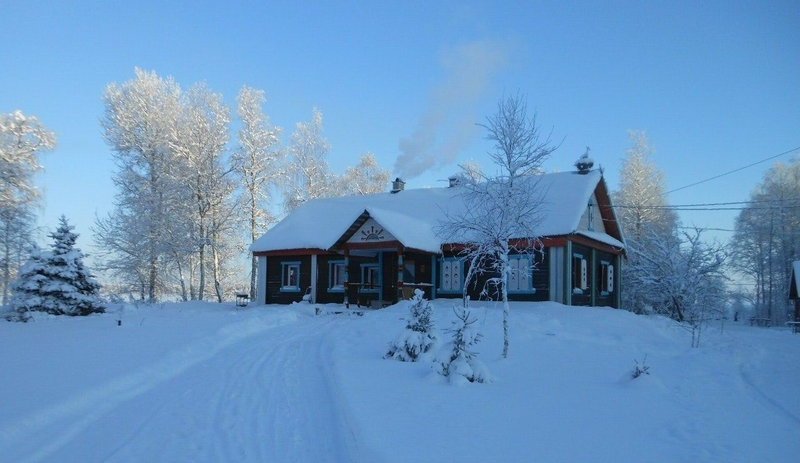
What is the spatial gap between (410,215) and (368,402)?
19.8m

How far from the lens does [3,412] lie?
21.3 feet

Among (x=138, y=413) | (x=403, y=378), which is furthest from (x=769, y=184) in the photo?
(x=138, y=413)

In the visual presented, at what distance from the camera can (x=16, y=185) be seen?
22.3 m

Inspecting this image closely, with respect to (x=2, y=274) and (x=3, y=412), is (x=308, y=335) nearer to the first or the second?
(x=3, y=412)

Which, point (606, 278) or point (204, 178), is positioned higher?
point (204, 178)

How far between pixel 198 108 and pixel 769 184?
40.3 m

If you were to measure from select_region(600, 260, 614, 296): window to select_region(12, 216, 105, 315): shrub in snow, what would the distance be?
69.8ft

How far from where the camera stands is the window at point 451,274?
944 inches

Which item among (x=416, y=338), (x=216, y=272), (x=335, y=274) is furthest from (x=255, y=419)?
(x=216, y=272)

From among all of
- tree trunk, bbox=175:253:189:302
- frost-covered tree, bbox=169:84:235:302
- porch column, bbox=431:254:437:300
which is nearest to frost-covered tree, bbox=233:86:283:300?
frost-covered tree, bbox=169:84:235:302

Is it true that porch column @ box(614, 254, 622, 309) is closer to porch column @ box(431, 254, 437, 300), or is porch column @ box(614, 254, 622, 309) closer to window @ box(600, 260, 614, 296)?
window @ box(600, 260, 614, 296)

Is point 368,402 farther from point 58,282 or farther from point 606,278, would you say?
point 606,278

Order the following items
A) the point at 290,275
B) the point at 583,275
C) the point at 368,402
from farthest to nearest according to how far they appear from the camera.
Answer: the point at 290,275 < the point at 583,275 < the point at 368,402

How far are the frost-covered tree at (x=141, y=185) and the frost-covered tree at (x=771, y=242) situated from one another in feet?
121
